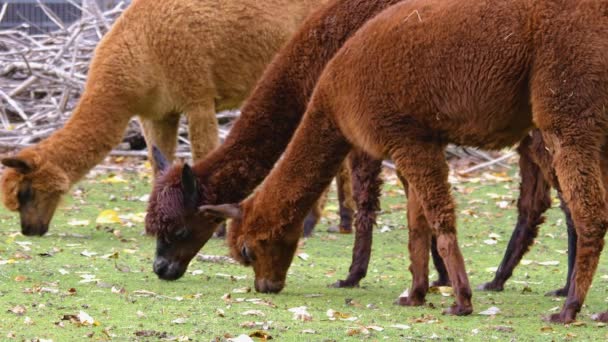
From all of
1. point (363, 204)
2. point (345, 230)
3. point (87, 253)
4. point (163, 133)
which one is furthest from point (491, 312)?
point (163, 133)

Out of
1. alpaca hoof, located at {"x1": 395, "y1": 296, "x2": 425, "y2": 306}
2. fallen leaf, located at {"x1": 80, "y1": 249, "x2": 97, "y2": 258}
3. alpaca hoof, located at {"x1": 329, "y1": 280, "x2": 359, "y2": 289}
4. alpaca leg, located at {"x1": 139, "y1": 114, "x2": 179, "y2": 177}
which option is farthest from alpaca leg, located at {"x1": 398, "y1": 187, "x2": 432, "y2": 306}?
alpaca leg, located at {"x1": 139, "y1": 114, "x2": 179, "y2": 177}

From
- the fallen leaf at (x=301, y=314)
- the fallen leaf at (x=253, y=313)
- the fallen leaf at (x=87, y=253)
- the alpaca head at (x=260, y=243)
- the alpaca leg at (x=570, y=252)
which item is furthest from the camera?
the fallen leaf at (x=87, y=253)

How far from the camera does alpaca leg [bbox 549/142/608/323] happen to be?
6250 millimetres

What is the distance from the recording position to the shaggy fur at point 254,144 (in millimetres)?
7902

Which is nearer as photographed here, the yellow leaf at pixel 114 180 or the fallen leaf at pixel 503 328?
Answer: the fallen leaf at pixel 503 328

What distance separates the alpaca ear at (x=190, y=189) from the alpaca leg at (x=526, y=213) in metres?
1.94

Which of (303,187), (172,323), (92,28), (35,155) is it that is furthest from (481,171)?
(172,323)

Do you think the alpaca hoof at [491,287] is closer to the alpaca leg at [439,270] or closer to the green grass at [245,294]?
the green grass at [245,294]

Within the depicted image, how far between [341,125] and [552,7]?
137 centimetres

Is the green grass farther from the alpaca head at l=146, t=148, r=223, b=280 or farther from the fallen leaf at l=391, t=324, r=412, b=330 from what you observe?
the alpaca head at l=146, t=148, r=223, b=280

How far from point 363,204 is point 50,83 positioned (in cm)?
780

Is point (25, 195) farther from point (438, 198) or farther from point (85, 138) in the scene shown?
point (438, 198)

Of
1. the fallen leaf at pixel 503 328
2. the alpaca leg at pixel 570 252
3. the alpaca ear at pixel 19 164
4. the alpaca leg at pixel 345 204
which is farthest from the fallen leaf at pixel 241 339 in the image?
the alpaca leg at pixel 345 204

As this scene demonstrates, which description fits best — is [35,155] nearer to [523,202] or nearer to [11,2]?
[523,202]
